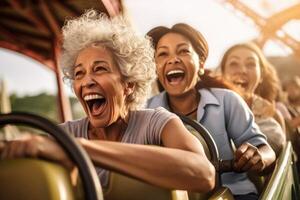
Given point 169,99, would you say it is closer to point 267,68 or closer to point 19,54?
point 267,68

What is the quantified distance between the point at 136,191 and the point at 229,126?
111 cm

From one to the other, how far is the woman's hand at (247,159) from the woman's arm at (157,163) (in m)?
0.71

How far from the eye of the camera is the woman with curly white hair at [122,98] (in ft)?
3.48

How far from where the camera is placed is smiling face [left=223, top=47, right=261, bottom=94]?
9.71 feet

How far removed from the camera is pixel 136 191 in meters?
1.15

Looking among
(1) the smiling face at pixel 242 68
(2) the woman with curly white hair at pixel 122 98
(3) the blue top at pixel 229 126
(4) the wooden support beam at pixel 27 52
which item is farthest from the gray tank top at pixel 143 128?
(4) the wooden support beam at pixel 27 52

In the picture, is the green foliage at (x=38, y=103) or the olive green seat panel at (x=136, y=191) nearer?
the olive green seat panel at (x=136, y=191)

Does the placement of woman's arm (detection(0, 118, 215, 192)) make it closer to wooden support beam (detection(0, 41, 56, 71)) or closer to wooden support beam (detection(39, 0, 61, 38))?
wooden support beam (detection(39, 0, 61, 38))

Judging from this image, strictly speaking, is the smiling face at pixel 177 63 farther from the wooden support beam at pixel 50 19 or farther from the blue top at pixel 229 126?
the wooden support beam at pixel 50 19

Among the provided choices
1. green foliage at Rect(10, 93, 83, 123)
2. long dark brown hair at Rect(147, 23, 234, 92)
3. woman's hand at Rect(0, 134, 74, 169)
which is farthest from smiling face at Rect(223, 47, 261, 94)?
green foliage at Rect(10, 93, 83, 123)

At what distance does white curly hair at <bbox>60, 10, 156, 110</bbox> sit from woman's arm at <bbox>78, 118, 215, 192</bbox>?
420mm

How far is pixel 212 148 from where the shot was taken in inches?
70.6

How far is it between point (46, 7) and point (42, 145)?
9083mm

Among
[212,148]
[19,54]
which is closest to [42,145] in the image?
[212,148]
